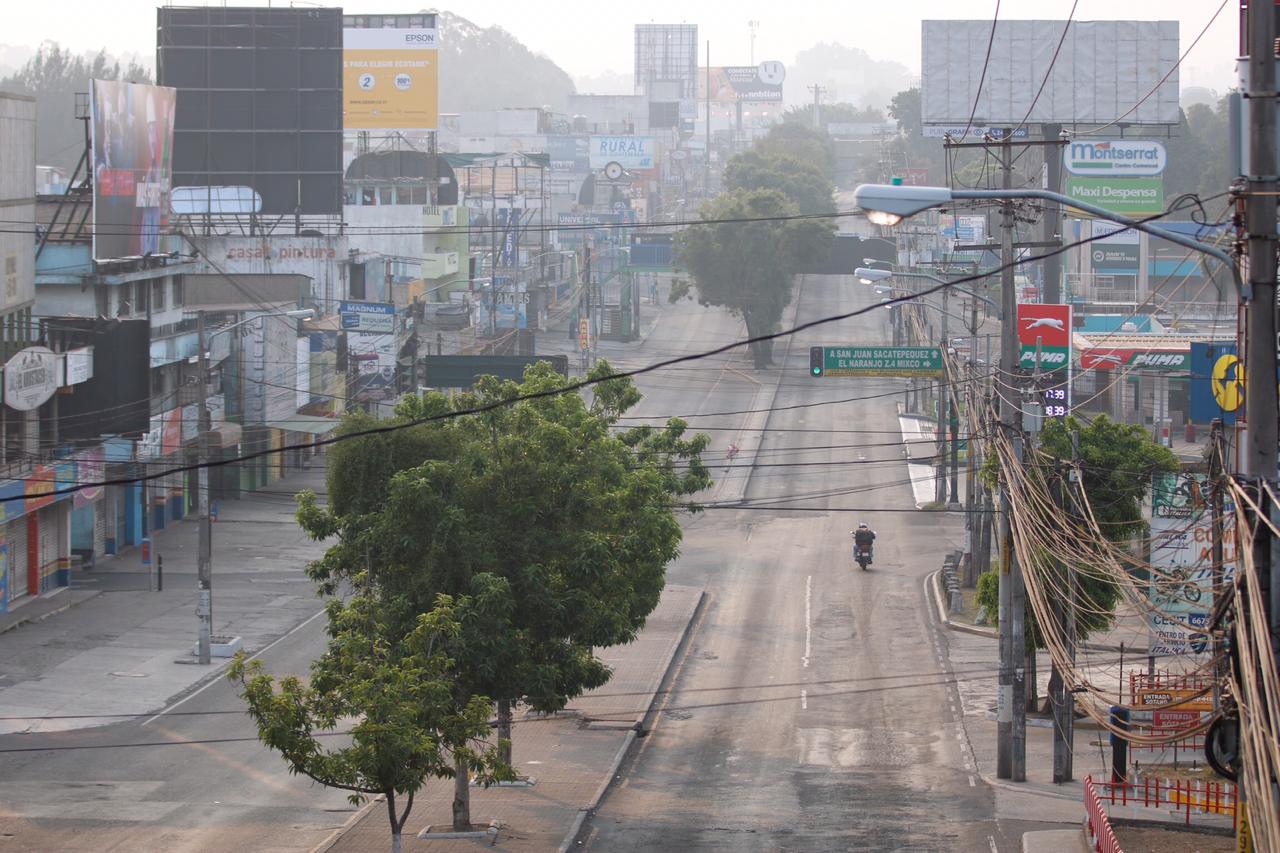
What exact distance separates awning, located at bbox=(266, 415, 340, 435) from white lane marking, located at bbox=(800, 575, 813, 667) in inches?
681

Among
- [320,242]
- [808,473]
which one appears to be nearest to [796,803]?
[808,473]

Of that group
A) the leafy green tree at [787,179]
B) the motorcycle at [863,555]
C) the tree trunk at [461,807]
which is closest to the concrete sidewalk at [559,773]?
the tree trunk at [461,807]

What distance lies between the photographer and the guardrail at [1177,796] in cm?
2220

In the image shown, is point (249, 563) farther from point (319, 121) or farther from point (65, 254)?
point (319, 121)

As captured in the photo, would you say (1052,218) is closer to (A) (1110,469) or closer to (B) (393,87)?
(A) (1110,469)

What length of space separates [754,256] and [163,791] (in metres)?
64.7

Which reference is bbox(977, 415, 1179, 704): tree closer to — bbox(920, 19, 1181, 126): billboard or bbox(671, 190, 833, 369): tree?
bbox(920, 19, 1181, 126): billboard

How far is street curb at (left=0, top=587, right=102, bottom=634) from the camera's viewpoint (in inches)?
1484

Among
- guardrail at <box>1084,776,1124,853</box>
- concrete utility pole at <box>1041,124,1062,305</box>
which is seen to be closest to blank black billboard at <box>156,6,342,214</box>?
concrete utility pole at <box>1041,124,1062,305</box>

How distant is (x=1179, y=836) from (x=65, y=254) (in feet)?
110

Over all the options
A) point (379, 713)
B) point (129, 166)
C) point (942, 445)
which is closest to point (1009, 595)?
point (379, 713)

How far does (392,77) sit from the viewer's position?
9750 cm

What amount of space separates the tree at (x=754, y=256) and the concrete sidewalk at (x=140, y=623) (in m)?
40.9

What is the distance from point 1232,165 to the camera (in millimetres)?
12016
